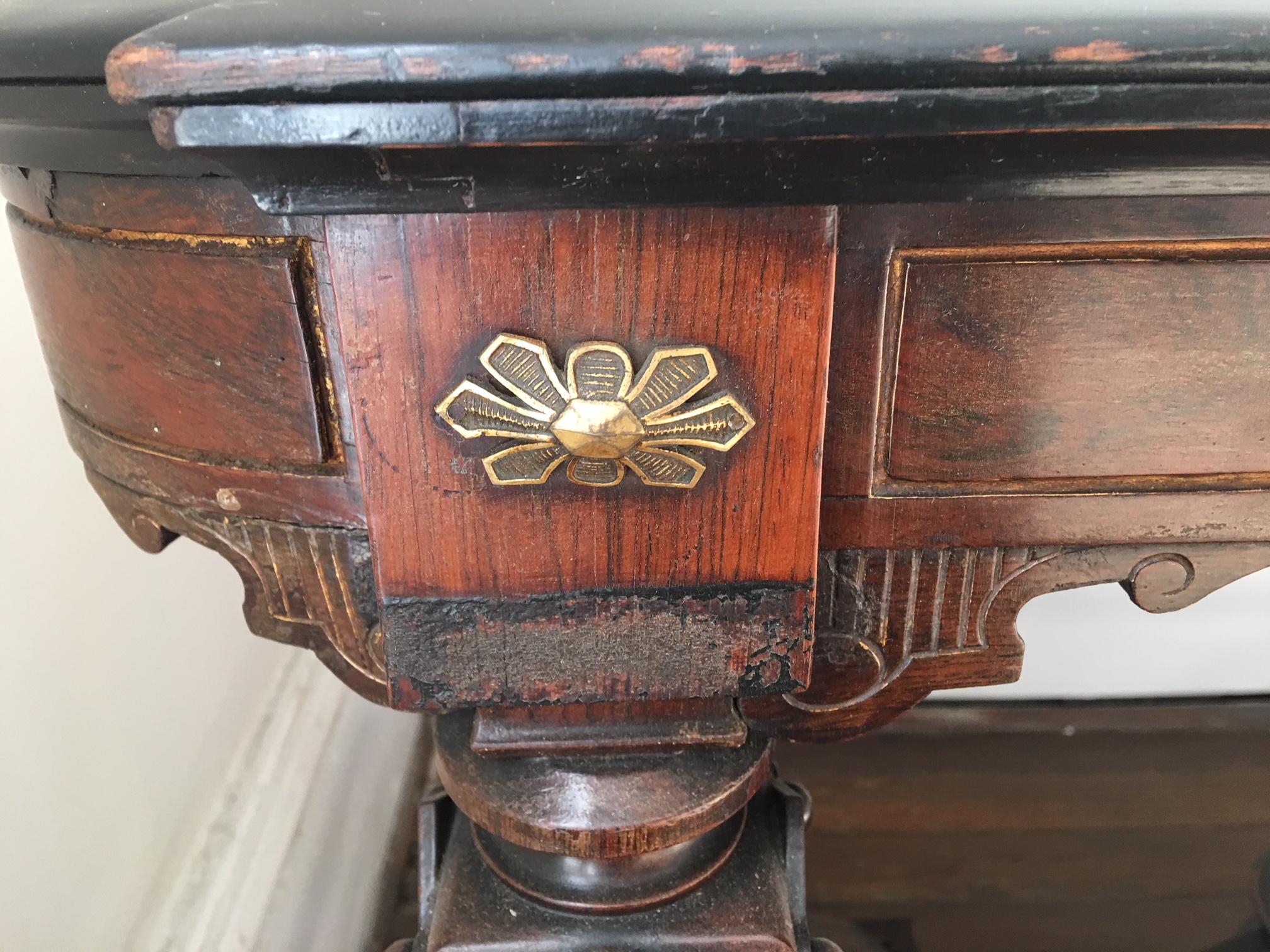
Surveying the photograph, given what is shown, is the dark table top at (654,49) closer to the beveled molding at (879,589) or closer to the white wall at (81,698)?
the beveled molding at (879,589)

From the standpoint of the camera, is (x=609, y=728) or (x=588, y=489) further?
(x=609, y=728)

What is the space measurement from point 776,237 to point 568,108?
83mm

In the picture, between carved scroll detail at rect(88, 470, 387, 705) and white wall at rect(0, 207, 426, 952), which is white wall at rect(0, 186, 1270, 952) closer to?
white wall at rect(0, 207, 426, 952)

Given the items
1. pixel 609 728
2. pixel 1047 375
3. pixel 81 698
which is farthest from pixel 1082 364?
pixel 81 698

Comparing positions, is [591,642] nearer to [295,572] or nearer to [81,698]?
[295,572]

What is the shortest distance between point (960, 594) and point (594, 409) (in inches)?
7.7

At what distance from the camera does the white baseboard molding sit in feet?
2.56

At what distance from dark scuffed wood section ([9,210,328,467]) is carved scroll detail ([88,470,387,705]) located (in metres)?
0.04

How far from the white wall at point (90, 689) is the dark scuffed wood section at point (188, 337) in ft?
0.99

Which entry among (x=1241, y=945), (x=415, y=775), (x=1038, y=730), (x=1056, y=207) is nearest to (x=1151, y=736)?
(x=1038, y=730)

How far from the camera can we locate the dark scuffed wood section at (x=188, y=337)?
1.10 ft

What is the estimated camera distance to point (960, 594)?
404 millimetres

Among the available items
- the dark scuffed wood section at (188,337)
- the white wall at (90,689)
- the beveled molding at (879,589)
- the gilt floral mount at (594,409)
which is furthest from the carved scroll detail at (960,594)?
the white wall at (90,689)

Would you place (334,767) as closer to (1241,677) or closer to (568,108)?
(568,108)
